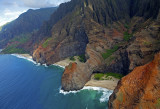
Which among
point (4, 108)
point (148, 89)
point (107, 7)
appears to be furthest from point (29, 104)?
point (107, 7)

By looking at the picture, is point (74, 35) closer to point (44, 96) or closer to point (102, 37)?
point (102, 37)

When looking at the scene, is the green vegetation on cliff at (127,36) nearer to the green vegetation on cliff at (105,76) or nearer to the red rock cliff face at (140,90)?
the green vegetation on cliff at (105,76)

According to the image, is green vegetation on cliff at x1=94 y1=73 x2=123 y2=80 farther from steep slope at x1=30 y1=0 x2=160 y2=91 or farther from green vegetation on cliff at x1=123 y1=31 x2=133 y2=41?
green vegetation on cliff at x1=123 y1=31 x2=133 y2=41

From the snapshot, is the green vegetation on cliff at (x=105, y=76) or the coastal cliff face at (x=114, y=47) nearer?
the coastal cliff face at (x=114, y=47)

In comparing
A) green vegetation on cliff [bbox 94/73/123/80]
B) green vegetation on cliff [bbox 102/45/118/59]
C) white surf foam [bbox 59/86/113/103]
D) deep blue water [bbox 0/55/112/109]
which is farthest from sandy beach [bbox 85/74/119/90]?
green vegetation on cliff [bbox 102/45/118/59]

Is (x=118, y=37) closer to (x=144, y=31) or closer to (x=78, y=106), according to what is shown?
(x=144, y=31)

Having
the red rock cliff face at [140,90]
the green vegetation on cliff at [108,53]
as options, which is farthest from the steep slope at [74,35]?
the red rock cliff face at [140,90]
